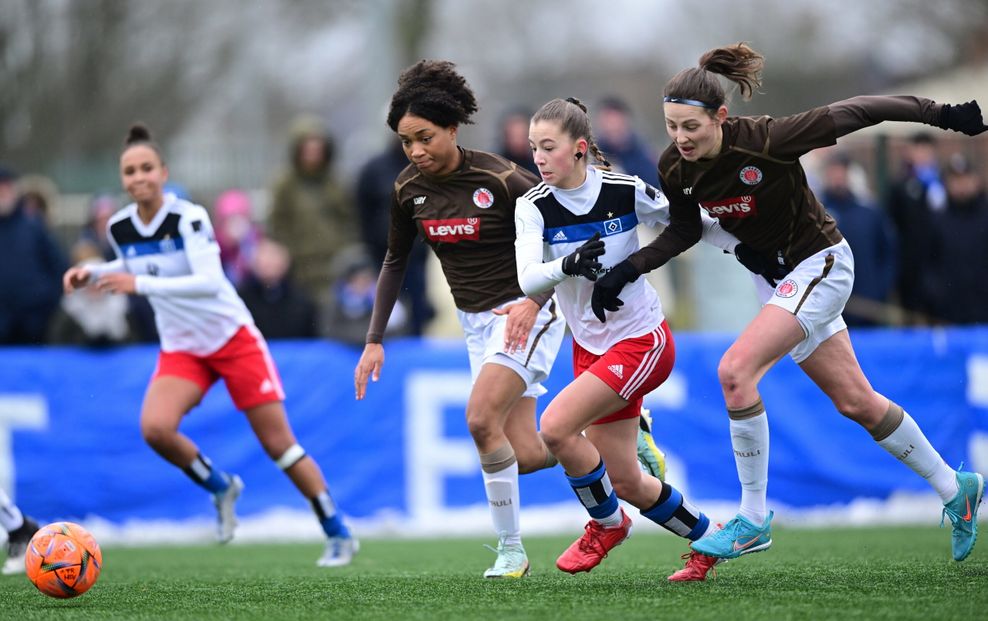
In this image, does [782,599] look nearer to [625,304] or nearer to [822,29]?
[625,304]

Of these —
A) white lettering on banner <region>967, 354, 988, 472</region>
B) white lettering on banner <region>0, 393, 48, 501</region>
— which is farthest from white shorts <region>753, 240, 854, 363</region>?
white lettering on banner <region>0, 393, 48, 501</region>

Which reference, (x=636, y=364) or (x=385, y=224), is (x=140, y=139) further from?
(x=385, y=224)

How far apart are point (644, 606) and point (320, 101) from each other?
1526 inches

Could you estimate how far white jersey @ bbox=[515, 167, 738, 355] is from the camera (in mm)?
6383

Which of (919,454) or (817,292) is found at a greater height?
(817,292)

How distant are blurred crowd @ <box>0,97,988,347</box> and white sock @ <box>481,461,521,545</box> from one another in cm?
456

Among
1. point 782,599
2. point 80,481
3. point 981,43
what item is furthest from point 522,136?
point 981,43

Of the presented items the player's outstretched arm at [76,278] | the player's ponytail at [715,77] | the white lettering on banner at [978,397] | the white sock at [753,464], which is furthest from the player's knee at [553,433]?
the white lettering on banner at [978,397]

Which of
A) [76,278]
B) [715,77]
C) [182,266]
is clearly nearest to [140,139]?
[182,266]

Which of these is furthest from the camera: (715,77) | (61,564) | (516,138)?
(516,138)

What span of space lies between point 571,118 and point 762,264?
3.74 ft

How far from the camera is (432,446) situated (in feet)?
35.5

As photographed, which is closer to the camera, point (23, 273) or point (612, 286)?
point (612, 286)

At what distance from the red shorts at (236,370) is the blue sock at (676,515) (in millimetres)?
2719
